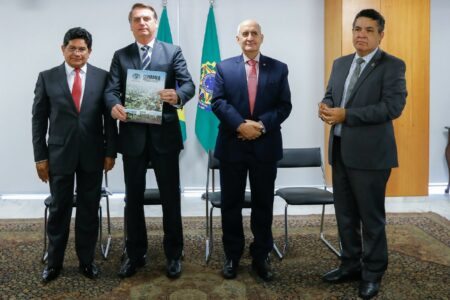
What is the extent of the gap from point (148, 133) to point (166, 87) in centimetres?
32

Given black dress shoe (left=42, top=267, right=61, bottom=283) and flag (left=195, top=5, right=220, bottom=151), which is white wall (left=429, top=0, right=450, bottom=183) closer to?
flag (left=195, top=5, right=220, bottom=151)

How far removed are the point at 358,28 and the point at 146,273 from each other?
81.7 inches

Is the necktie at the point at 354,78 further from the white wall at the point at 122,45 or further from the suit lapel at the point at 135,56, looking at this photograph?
the white wall at the point at 122,45

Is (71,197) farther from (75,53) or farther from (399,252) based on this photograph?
(399,252)

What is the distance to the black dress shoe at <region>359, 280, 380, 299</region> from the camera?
9.49 feet

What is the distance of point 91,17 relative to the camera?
19.3 ft

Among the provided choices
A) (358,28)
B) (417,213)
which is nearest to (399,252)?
(417,213)

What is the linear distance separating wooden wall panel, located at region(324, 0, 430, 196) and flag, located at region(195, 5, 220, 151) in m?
1.39

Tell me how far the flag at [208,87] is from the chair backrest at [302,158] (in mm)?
1680

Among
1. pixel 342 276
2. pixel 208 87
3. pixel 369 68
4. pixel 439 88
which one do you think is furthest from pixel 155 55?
pixel 439 88

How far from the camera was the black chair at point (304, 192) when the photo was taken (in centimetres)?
368

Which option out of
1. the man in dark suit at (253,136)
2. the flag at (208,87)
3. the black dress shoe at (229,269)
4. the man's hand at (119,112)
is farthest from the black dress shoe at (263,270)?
the flag at (208,87)

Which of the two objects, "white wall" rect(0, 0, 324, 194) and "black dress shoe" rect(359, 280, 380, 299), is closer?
"black dress shoe" rect(359, 280, 380, 299)

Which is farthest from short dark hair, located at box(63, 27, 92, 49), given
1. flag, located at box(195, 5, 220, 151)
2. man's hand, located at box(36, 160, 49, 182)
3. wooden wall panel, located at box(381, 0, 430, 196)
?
wooden wall panel, located at box(381, 0, 430, 196)
